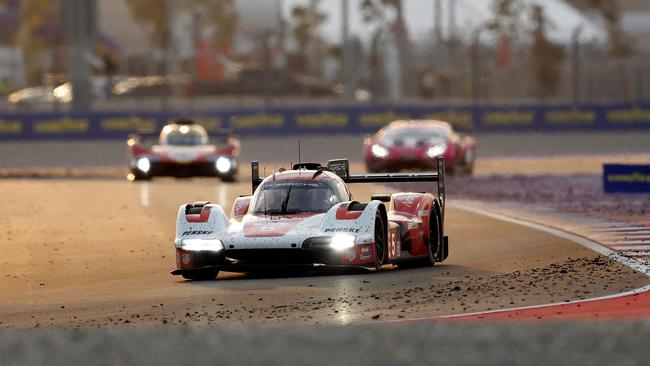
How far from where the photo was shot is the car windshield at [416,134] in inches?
1443

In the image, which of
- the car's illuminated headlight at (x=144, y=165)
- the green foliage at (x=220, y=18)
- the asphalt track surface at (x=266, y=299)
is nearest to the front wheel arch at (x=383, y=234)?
the asphalt track surface at (x=266, y=299)

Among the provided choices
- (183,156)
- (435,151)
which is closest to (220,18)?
(435,151)

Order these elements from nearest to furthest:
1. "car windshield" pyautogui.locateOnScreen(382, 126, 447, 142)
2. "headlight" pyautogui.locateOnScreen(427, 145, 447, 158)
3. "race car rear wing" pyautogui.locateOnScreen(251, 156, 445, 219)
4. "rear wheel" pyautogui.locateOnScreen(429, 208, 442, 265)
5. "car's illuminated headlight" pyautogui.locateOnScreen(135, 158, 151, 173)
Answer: "rear wheel" pyautogui.locateOnScreen(429, 208, 442, 265) < "race car rear wing" pyautogui.locateOnScreen(251, 156, 445, 219) < "car's illuminated headlight" pyautogui.locateOnScreen(135, 158, 151, 173) < "headlight" pyautogui.locateOnScreen(427, 145, 447, 158) < "car windshield" pyautogui.locateOnScreen(382, 126, 447, 142)

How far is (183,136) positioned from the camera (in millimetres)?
34531

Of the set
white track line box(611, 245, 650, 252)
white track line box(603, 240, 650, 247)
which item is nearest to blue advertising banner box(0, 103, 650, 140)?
white track line box(603, 240, 650, 247)

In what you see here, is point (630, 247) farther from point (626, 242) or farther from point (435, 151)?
point (435, 151)

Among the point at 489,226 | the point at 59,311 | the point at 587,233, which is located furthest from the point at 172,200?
the point at 59,311

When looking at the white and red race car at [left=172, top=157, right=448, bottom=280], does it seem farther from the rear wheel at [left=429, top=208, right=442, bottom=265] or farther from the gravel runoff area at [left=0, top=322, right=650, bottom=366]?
the gravel runoff area at [left=0, top=322, right=650, bottom=366]

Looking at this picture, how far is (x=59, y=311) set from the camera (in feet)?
44.0

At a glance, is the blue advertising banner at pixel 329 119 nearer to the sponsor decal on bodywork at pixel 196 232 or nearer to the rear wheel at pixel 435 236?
the rear wheel at pixel 435 236

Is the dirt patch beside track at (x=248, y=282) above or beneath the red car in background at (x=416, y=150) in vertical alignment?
beneath

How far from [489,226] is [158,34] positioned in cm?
6674

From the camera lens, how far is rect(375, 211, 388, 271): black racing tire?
52.7 feet

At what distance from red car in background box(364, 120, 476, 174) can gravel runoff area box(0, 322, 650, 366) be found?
2562 cm
